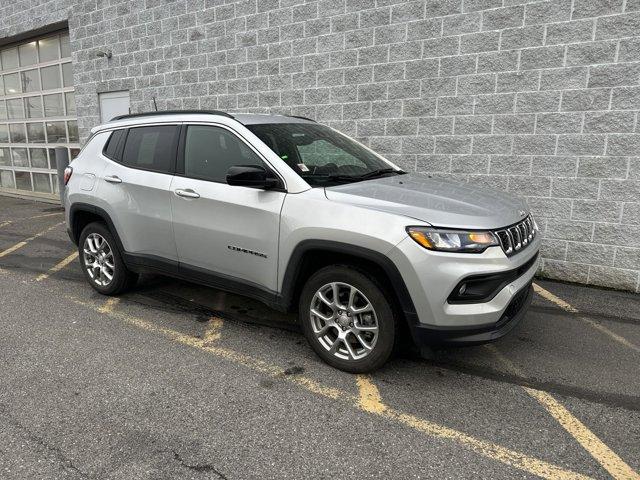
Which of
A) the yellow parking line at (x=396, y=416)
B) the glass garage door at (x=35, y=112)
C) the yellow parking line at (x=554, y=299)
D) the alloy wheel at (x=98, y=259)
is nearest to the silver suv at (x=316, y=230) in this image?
the alloy wheel at (x=98, y=259)

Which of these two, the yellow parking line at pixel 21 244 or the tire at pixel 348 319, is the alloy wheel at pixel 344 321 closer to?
the tire at pixel 348 319

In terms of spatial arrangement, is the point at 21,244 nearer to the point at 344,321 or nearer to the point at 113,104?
the point at 113,104

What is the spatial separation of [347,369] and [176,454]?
128 centimetres

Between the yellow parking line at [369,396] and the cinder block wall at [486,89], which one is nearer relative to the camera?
the yellow parking line at [369,396]

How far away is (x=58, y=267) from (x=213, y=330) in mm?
3115

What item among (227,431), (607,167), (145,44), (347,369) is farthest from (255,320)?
(145,44)

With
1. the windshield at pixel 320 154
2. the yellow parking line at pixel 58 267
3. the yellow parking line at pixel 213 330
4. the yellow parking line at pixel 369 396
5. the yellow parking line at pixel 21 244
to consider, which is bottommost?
the yellow parking line at pixel 21 244

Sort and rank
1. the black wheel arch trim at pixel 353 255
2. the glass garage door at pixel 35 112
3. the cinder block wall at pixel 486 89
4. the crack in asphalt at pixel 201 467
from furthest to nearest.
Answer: the glass garage door at pixel 35 112 → the cinder block wall at pixel 486 89 → the black wheel arch trim at pixel 353 255 → the crack in asphalt at pixel 201 467

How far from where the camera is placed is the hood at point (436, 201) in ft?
10.2

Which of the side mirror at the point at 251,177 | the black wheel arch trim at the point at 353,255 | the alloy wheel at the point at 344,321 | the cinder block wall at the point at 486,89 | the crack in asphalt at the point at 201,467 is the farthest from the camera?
the cinder block wall at the point at 486,89

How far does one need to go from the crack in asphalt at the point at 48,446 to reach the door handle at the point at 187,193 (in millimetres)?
1914

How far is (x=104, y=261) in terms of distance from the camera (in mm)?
5059

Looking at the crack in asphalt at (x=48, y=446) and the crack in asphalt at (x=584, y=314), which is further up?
the crack in asphalt at (x=48, y=446)

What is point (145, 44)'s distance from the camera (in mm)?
9148
